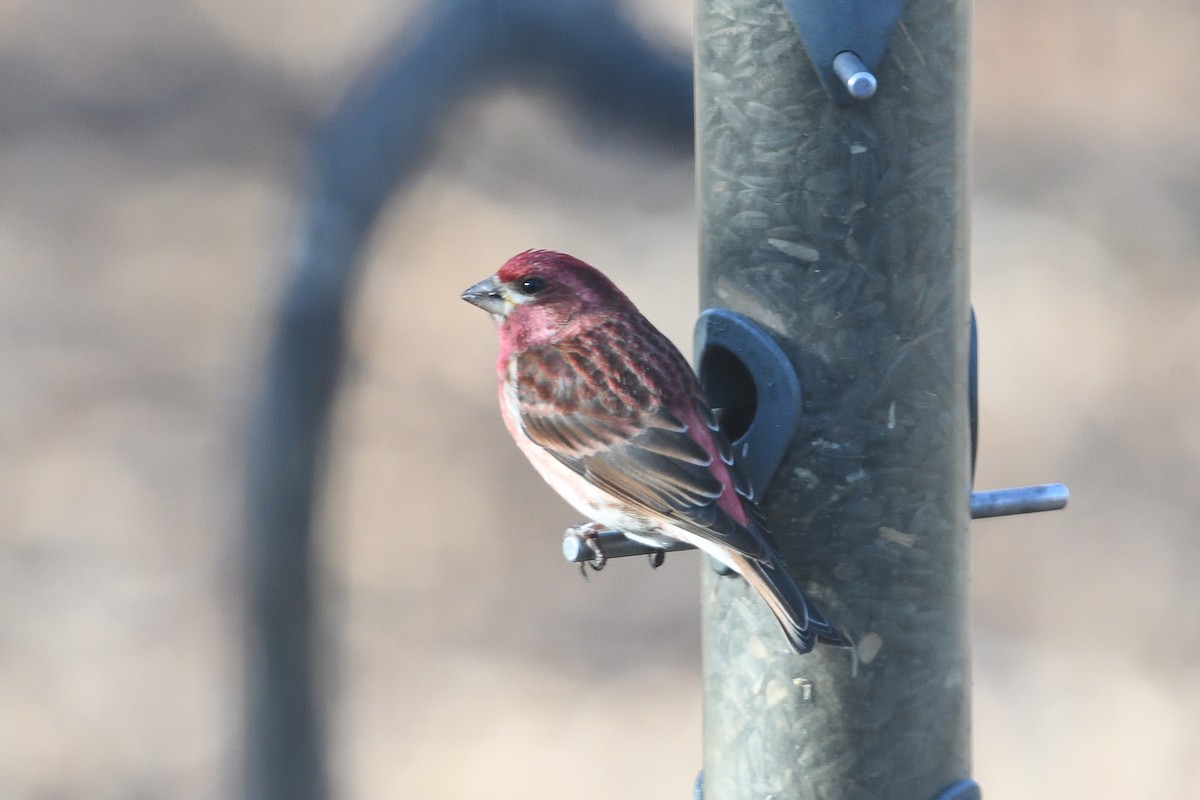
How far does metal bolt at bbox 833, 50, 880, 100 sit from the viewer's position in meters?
3.08

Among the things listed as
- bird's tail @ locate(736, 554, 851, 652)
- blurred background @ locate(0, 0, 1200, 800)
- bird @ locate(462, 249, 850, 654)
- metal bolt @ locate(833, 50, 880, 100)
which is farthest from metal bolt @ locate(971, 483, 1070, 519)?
blurred background @ locate(0, 0, 1200, 800)

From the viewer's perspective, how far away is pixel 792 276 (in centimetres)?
341

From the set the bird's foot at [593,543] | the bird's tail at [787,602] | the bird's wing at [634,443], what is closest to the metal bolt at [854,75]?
the bird's wing at [634,443]

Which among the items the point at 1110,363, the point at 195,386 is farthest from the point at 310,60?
the point at 1110,363

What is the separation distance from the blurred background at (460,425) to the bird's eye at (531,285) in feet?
12.0

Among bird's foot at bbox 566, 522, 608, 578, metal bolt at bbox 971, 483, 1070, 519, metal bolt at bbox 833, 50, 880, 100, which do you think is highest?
metal bolt at bbox 833, 50, 880, 100

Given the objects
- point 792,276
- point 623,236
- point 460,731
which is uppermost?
point 623,236

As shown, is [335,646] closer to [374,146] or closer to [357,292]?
[357,292]

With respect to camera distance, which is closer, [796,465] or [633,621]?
[796,465]

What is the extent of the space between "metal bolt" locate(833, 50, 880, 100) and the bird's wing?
685 millimetres

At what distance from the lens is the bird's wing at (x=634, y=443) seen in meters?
3.18

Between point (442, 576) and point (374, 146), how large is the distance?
259cm

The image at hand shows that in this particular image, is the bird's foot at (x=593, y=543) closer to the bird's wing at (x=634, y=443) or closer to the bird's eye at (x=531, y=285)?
the bird's wing at (x=634, y=443)

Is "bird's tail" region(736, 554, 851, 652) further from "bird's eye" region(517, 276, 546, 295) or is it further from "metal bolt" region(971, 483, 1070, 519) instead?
"bird's eye" region(517, 276, 546, 295)
